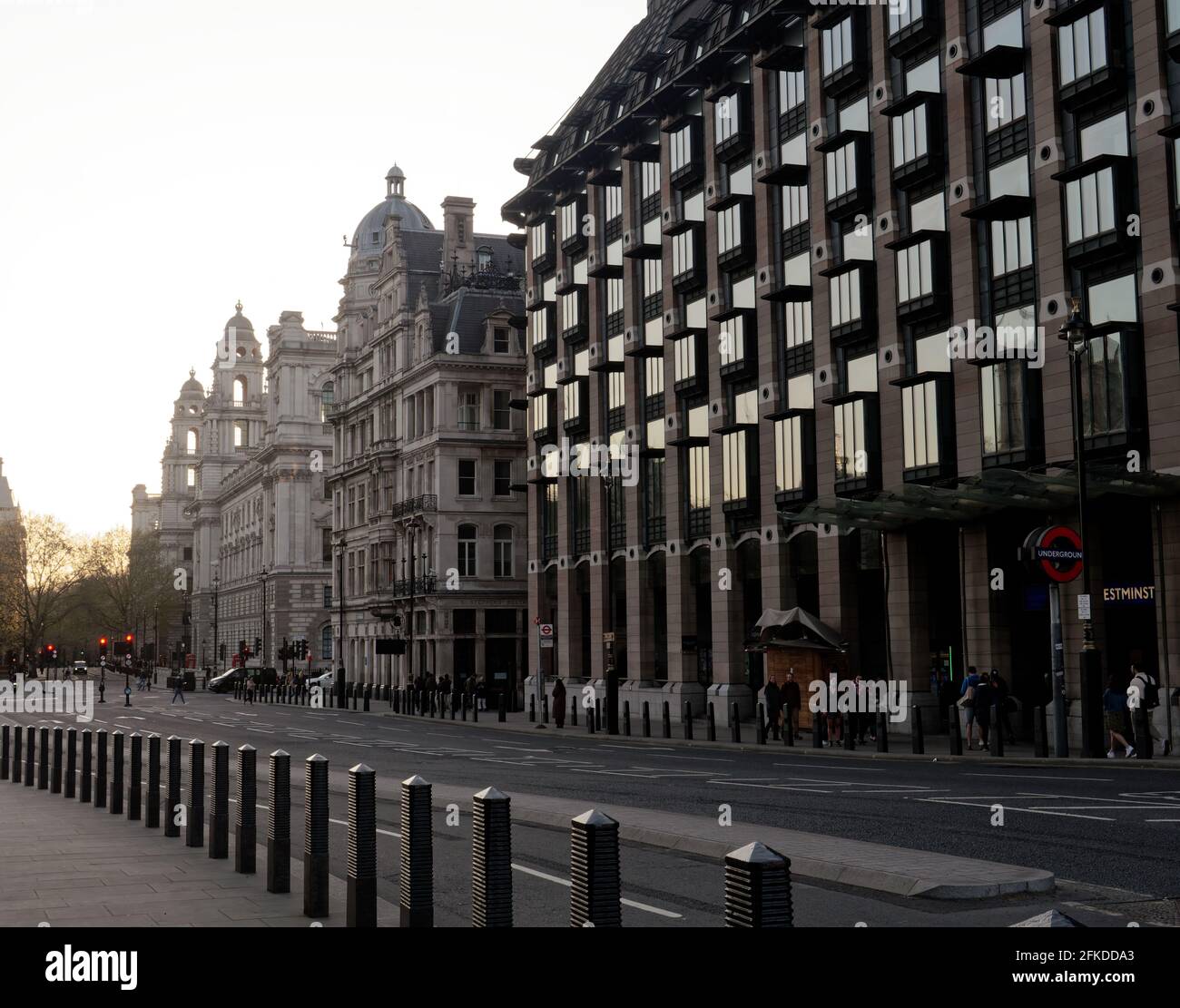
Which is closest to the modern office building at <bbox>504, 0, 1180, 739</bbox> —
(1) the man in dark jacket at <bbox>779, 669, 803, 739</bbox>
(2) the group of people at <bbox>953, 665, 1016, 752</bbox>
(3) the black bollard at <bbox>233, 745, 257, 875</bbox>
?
(2) the group of people at <bbox>953, 665, 1016, 752</bbox>

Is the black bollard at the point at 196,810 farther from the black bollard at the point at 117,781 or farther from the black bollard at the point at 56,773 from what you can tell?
the black bollard at the point at 56,773

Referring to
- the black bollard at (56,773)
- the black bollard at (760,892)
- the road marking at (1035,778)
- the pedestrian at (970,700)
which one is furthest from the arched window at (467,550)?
the black bollard at (760,892)

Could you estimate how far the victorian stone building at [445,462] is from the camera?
241 feet

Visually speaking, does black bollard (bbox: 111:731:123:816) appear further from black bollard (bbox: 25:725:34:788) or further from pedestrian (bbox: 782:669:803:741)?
pedestrian (bbox: 782:669:803:741)

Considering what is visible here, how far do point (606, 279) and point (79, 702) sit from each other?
39.0 m

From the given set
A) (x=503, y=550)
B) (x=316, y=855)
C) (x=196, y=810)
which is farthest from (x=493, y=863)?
(x=503, y=550)

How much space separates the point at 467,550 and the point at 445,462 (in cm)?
483

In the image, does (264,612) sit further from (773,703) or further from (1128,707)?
(1128,707)

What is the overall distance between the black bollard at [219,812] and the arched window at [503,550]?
61.6m

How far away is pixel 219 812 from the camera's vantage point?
12492mm

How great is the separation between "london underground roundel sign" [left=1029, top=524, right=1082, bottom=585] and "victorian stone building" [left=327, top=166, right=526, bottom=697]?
141 feet

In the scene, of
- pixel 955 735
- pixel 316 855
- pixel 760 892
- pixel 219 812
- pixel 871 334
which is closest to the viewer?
pixel 760 892

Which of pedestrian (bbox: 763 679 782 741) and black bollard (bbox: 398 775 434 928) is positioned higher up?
black bollard (bbox: 398 775 434 928)

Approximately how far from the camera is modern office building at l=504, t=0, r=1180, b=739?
30.2m
